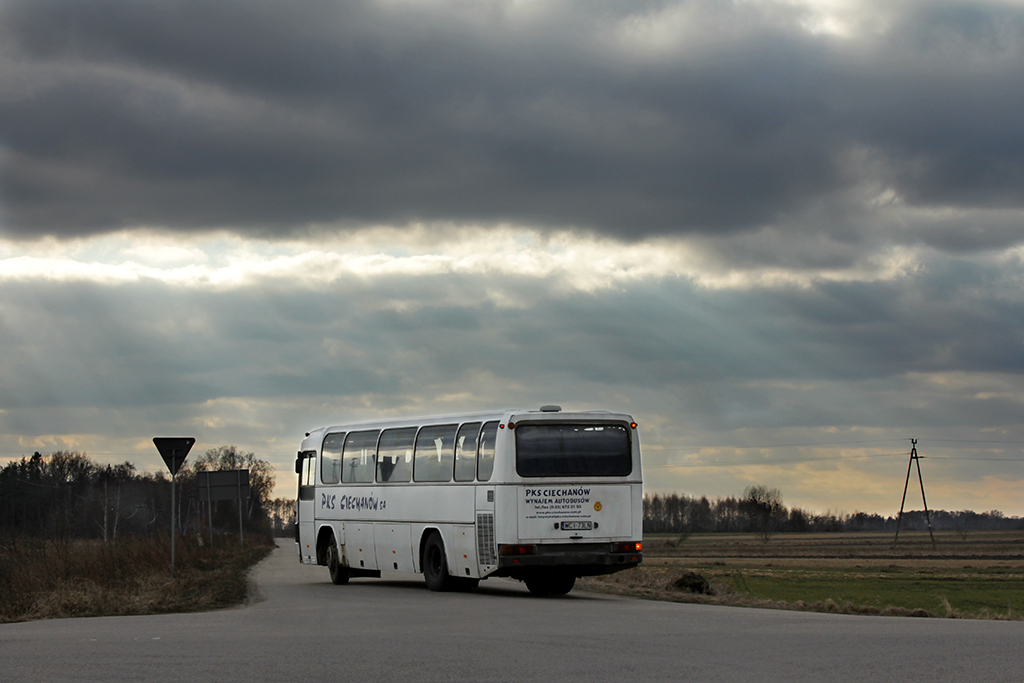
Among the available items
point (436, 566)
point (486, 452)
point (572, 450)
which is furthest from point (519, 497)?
point (436, 566)

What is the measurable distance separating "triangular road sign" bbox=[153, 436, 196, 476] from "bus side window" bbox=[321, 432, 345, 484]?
317 centimetres

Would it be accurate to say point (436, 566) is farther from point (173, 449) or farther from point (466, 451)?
point (173, 449)

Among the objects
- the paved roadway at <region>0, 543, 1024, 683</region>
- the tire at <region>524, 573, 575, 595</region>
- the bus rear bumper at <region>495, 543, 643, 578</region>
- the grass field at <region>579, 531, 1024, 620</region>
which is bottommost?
the grass field at <region>579, 531, 1024, 620</region>

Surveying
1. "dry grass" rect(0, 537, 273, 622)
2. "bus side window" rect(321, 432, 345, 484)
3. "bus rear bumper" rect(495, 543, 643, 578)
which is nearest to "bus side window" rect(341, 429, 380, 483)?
"bus side window" rect(321, 432, 345, 484)

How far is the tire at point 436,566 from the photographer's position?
21391 millimetres

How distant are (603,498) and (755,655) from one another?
30.4ft

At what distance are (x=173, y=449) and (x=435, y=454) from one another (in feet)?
20.8

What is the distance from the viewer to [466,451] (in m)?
20.8

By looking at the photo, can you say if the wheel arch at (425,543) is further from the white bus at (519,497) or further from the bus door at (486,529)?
the bus door at (486,529)

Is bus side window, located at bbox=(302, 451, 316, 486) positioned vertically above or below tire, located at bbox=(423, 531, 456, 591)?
above

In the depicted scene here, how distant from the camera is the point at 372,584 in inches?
1025

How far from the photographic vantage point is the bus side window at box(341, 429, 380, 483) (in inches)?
Answer: 953

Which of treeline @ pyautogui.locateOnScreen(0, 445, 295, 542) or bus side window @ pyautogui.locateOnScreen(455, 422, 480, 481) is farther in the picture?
treeline @ pyautogui.locateOnScreen(0, 445, 295, 542)

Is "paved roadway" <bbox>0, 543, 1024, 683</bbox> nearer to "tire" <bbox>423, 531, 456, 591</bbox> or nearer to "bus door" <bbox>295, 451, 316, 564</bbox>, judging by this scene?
"tire" <bbox>423, 531, 456, 591</bbox>
